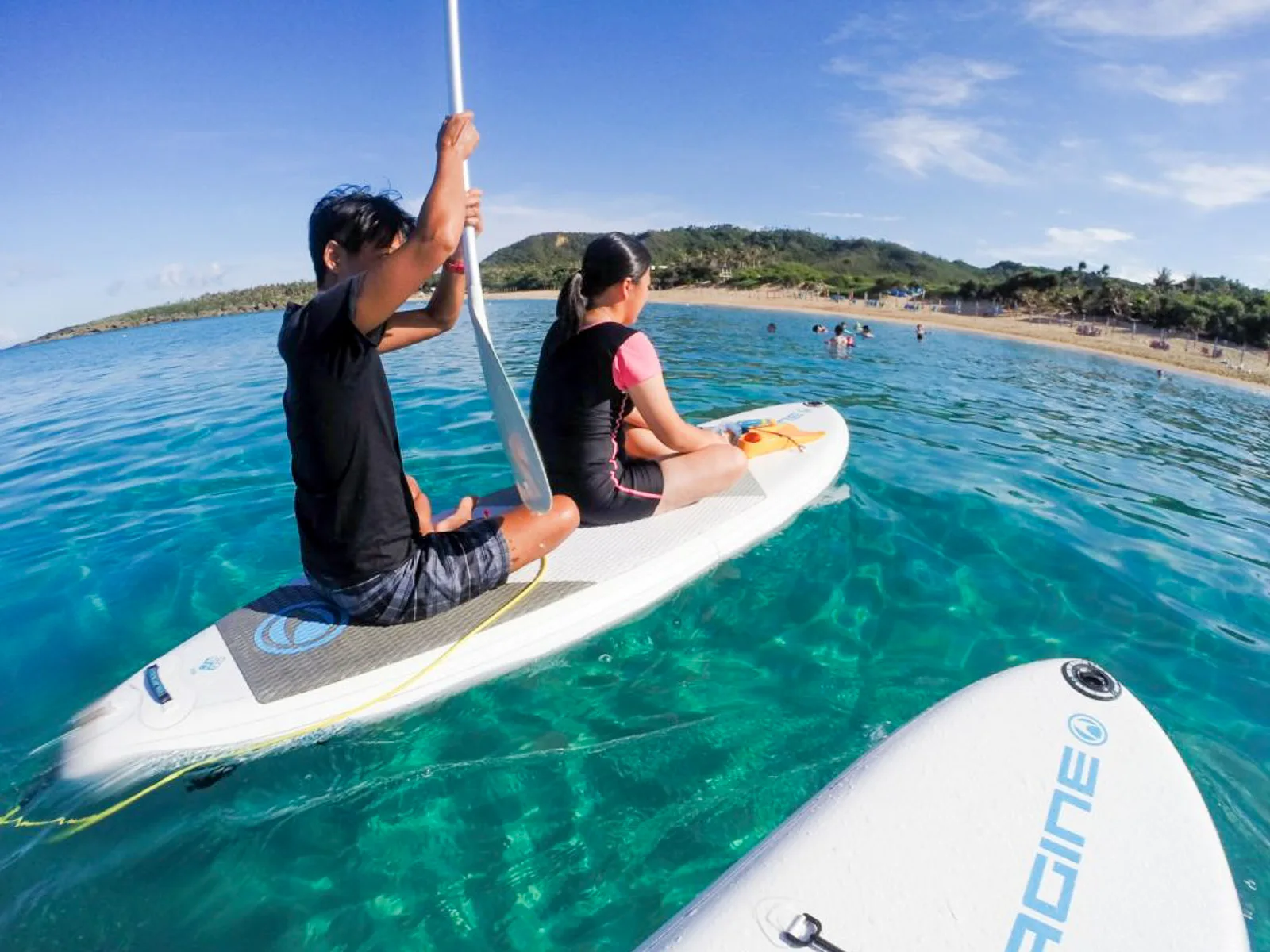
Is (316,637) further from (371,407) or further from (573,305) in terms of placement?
(573,305)

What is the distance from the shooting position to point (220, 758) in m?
2.63

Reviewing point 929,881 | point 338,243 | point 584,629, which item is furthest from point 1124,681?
point 338,243

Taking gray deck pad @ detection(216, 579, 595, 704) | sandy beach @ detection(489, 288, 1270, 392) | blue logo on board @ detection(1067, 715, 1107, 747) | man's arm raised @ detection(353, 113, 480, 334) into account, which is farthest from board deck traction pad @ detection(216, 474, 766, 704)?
sandy beach @ detection(489, 288, 1270, 392)

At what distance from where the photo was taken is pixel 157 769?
2.57 m

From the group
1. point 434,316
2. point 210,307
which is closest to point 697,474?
point 434,316

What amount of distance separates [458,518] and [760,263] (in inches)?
3278

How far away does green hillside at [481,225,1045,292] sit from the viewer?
62969mm

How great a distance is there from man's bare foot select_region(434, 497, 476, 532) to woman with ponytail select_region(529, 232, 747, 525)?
579 mm

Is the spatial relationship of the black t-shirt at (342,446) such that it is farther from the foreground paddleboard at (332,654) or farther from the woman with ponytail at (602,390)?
the woman with ponytail at (602,390)

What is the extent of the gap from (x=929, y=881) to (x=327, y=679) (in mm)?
2466

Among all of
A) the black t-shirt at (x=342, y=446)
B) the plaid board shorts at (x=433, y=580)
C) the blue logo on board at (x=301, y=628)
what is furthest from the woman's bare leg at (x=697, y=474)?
A: the blue logo on board at (x=301, y=628)

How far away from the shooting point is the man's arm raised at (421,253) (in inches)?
80.4

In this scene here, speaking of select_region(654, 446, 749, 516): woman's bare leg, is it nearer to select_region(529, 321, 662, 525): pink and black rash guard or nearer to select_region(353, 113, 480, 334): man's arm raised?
select_region(529, 321, 662, 525): pink and black rash guard

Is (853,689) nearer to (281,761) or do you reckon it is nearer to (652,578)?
(652,578)
